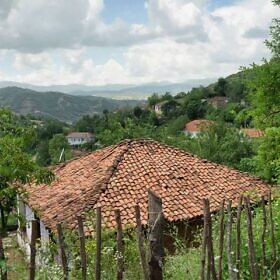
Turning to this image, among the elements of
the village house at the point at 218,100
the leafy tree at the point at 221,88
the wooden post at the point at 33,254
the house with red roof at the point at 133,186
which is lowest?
the house with red roof at the point at 133,186

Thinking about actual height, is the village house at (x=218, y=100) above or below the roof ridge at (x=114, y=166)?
above

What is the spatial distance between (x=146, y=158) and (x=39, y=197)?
3.52 m

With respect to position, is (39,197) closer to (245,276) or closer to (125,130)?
(245,276)

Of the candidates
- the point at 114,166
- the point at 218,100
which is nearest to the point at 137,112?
the point at 218,100

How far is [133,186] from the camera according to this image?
38.5 feet

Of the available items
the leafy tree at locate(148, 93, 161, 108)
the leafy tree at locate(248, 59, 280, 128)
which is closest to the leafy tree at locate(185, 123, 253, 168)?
the leafy tree at locate(248, 59, 280, 128)

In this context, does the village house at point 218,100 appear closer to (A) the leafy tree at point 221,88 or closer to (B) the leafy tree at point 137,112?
(A) the leafy tree at point 221,88

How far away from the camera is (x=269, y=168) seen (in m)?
15.2

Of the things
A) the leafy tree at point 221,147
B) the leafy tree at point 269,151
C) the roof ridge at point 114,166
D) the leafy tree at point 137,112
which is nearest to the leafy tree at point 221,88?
the leafy tree at point 137,112

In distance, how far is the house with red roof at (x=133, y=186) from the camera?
422 inches

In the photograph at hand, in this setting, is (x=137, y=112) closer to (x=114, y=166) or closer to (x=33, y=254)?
(x=114, y=166)

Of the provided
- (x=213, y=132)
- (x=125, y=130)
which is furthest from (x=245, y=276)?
(x=125, y=130)

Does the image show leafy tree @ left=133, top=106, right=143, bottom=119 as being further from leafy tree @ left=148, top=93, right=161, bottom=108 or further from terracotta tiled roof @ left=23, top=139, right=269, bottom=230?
terracotta tiled roof @ left=23, top=139, right=269, bottom=230

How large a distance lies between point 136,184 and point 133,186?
16cm
